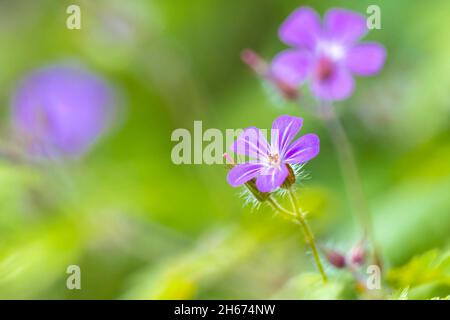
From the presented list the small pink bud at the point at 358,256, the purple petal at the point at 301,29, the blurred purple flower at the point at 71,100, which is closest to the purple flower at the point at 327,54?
the purple petal at the point at 301,29

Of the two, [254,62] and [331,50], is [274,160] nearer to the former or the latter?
[254,62]

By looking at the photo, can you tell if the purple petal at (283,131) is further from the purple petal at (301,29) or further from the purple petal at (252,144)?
the purple petal at (301,29)

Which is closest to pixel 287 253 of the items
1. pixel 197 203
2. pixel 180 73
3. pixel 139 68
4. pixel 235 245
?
pixel 235 245

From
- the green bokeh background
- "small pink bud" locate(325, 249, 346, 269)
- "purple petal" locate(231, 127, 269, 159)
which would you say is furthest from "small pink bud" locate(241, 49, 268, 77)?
"small pink bud" locate(325, 249, 346, 269)

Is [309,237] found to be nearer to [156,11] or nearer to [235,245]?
[235,245]

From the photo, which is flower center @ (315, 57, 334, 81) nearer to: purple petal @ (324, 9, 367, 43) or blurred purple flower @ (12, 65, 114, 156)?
purple petal @ (324, 9, 367, 43)

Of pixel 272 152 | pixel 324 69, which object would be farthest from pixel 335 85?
pixel 272 152

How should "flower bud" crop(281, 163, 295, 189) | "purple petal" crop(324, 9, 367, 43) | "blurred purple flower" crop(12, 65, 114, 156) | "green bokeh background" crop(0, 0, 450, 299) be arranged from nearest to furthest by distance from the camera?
"flower bud" crop(281, 163, 295, 189), "purple petal" crop(324, 9, 367, 43), "green bokeh background" crop(0, 0, 450, 299), "blurred purple flower" crop(12, 65, 114, 156)
